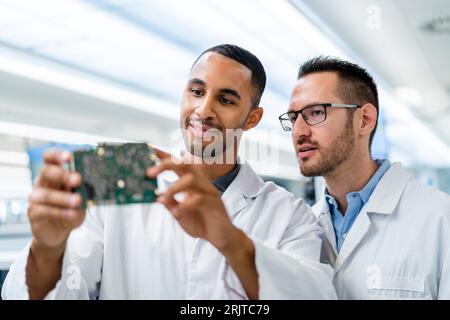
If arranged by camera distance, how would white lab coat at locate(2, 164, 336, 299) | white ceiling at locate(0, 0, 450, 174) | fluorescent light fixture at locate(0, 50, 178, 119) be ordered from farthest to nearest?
fluorescent light fixture at locate(0, 50, 178, 119)
white ceiling at locate(0, 0, 450, 174)
white lab coat at locate(2, 164, 336, 299)

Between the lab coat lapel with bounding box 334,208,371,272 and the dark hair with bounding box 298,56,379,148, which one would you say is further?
the dark hair with bounding box 298,56,379,148

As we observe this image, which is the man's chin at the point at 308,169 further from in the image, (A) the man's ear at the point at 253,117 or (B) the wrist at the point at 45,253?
(B) the wrist at the point at 45,253

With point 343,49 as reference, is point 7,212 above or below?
below

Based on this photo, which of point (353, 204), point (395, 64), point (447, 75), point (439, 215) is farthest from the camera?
point (447, 75)

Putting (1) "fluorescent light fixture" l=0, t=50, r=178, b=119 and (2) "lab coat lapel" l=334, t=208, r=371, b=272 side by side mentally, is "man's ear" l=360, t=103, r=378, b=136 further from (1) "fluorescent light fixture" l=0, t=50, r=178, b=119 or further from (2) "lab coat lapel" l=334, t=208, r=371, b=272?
(1) "fluorescent light fixture" l=0, t=50, r=178, b=119

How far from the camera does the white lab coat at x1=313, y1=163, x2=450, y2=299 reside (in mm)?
1108

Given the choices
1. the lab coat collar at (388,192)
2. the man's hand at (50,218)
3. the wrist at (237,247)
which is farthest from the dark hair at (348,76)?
the man's hand at (50,218)

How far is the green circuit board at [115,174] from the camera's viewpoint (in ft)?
2.55

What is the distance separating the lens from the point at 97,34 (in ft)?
8.74

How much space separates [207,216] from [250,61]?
45 centimetres

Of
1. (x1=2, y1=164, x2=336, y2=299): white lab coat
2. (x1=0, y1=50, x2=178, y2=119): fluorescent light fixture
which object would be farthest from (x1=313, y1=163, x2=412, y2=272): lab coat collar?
(x1=0, y1=50, x2=178, y2=119): fluorescent light fixture

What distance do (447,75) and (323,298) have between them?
13.7 feet

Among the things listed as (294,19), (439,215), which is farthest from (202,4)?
(439,215)
